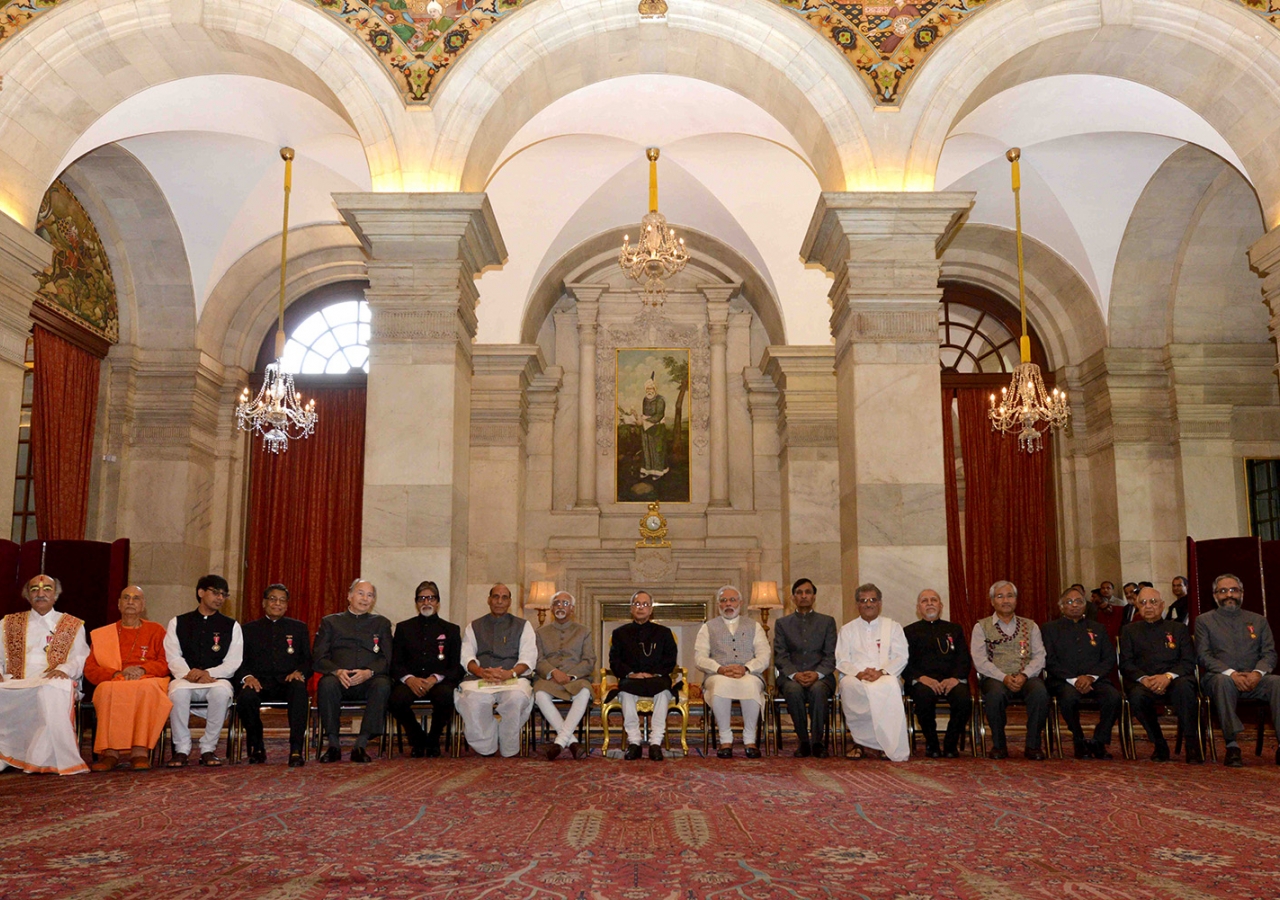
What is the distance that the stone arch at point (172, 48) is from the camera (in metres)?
8.00

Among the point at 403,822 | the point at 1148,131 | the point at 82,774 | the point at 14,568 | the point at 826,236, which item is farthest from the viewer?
the point at 1148,131

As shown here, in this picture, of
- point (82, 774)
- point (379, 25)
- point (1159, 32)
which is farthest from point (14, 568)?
point (1159, 32)

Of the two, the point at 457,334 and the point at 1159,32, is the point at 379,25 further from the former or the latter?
the point at 1159,32

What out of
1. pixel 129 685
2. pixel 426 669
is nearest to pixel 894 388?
pixel 426 669

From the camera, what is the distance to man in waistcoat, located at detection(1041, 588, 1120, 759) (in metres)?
6.92

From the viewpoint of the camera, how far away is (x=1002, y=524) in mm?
13289

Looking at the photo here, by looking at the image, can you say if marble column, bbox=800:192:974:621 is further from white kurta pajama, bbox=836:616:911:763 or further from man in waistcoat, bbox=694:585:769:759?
man in waistcoat, bbox=694:585:769:759

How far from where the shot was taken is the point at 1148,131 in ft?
33.0

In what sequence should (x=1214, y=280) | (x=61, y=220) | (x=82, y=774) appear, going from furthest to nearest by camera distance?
1. (x=1214, y=280)
2. (x=61, y=220)
3. (x=82, y=774)

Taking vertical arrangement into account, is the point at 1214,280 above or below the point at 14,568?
above

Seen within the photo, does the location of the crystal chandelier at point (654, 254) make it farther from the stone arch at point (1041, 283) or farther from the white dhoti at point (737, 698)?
the stone arch at point (1041, 283)

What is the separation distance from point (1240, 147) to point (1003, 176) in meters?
3.33

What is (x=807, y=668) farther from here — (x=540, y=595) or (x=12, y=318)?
(x=12, y=318)

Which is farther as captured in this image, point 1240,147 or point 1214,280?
point 1214,280
